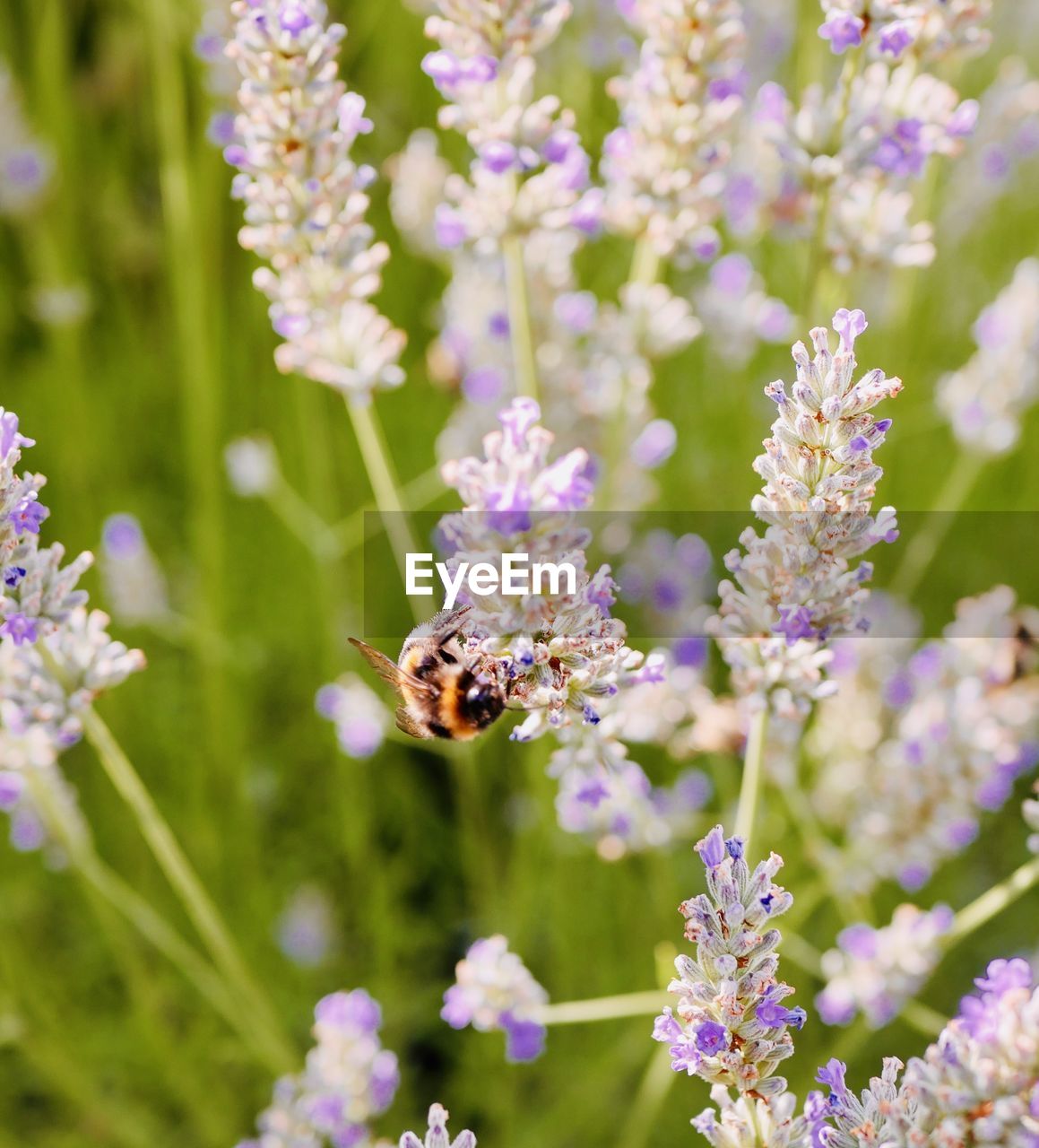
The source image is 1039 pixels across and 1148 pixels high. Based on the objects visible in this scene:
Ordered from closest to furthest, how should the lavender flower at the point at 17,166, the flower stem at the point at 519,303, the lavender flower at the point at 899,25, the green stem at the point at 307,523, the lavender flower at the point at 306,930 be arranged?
the lavender flower at the point at 899,25
the flower stem at the point at 519,303
the green stem at the point at 307,523
the lavender flower at the point at 306,930
the lavender flower at the point at 17,166

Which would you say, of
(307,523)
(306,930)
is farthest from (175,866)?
(307,523)

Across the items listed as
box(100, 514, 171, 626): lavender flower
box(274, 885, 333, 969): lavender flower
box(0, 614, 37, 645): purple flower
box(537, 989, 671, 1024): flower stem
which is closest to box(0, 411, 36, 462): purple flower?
box(0, 614, 37, 645): purple flower

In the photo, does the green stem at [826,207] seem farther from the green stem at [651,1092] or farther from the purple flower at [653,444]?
the green stem at [651,1092]

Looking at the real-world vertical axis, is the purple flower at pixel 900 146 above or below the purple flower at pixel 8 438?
above

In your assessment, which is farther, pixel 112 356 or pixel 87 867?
pixel 112 356

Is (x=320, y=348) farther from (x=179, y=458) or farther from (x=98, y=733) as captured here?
(x=179, y=458)

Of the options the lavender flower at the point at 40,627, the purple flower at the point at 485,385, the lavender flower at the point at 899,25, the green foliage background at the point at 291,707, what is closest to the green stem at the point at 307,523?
the green foliage background at the point at 291,707

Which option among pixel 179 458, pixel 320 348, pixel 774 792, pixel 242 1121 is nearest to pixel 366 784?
pixel 242 1121
